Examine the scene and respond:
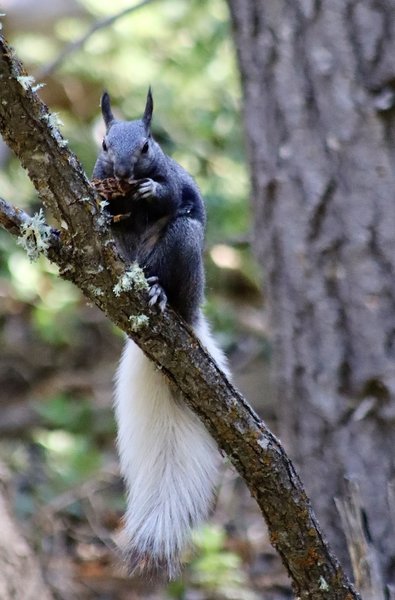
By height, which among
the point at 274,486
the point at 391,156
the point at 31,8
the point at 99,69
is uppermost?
the point at 31,8

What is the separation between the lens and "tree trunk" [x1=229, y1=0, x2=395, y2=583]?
10.3 ft

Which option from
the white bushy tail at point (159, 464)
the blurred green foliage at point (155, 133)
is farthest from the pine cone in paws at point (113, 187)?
the blurred green foliage at point (155, 133)

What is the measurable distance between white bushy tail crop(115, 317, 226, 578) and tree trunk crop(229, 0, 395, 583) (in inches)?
21.5

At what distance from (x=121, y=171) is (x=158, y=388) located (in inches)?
28.6

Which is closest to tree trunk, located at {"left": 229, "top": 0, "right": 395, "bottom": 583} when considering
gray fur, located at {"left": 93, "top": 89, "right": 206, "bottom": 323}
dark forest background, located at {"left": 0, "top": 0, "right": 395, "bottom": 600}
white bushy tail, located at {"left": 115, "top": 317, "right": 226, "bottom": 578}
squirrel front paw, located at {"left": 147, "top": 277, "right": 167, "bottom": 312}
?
dark forest background, located at {"left": 0, "top": 0, "right": 395, "bottom": 600}

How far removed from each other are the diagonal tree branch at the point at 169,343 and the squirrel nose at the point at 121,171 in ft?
1.48

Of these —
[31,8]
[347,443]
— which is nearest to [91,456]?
[347,443]

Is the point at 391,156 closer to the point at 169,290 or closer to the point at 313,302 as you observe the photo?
the point at 313,302

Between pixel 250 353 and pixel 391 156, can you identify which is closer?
pixel 391 156

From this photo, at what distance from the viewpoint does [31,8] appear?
24.9 ft

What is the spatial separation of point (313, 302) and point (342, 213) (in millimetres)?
339

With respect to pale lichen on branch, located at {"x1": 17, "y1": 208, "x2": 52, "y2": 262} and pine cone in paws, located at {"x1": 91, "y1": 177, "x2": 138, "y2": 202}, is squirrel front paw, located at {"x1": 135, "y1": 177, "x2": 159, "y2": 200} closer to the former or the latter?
pine cone in paws, located at {"x1": 91, "y1": 177, "x2": 138, "y2": 202}

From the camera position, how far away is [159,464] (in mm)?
2646

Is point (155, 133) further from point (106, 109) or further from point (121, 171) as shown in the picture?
point (121, 171)
